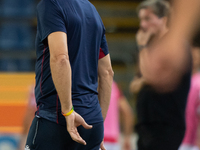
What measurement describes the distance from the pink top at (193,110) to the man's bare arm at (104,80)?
1.45 meters

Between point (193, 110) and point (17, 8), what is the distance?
10.1m

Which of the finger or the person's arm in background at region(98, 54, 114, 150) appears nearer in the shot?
the finger

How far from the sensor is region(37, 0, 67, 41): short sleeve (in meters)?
1.53

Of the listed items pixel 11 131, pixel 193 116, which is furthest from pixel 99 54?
pixel 11 131

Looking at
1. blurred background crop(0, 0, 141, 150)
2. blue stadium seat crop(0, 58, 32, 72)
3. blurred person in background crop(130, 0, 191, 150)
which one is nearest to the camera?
blurred person in background crop(130, 0, 191, 150)

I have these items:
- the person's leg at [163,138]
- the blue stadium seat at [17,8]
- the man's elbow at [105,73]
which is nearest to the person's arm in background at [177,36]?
the man's elbow at [105,73]

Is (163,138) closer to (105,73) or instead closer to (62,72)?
(105,73)

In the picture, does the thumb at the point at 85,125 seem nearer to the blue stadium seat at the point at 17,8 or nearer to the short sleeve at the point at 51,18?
the short sleeve at the point at 51,18

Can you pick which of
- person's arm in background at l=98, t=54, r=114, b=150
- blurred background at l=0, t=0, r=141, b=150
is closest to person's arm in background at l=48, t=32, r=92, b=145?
person's arm in background at l=98, t=54, r=114, b=150

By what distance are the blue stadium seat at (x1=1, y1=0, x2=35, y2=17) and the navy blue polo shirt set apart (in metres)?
10.5

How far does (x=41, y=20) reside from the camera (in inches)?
62.1

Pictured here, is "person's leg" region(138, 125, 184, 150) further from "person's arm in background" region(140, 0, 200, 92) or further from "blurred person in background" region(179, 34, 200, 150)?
"person's arm in background" region(140, 0, 200, 92)

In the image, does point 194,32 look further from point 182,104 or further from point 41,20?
point 182,104

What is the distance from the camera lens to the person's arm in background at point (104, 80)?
6.22ft
